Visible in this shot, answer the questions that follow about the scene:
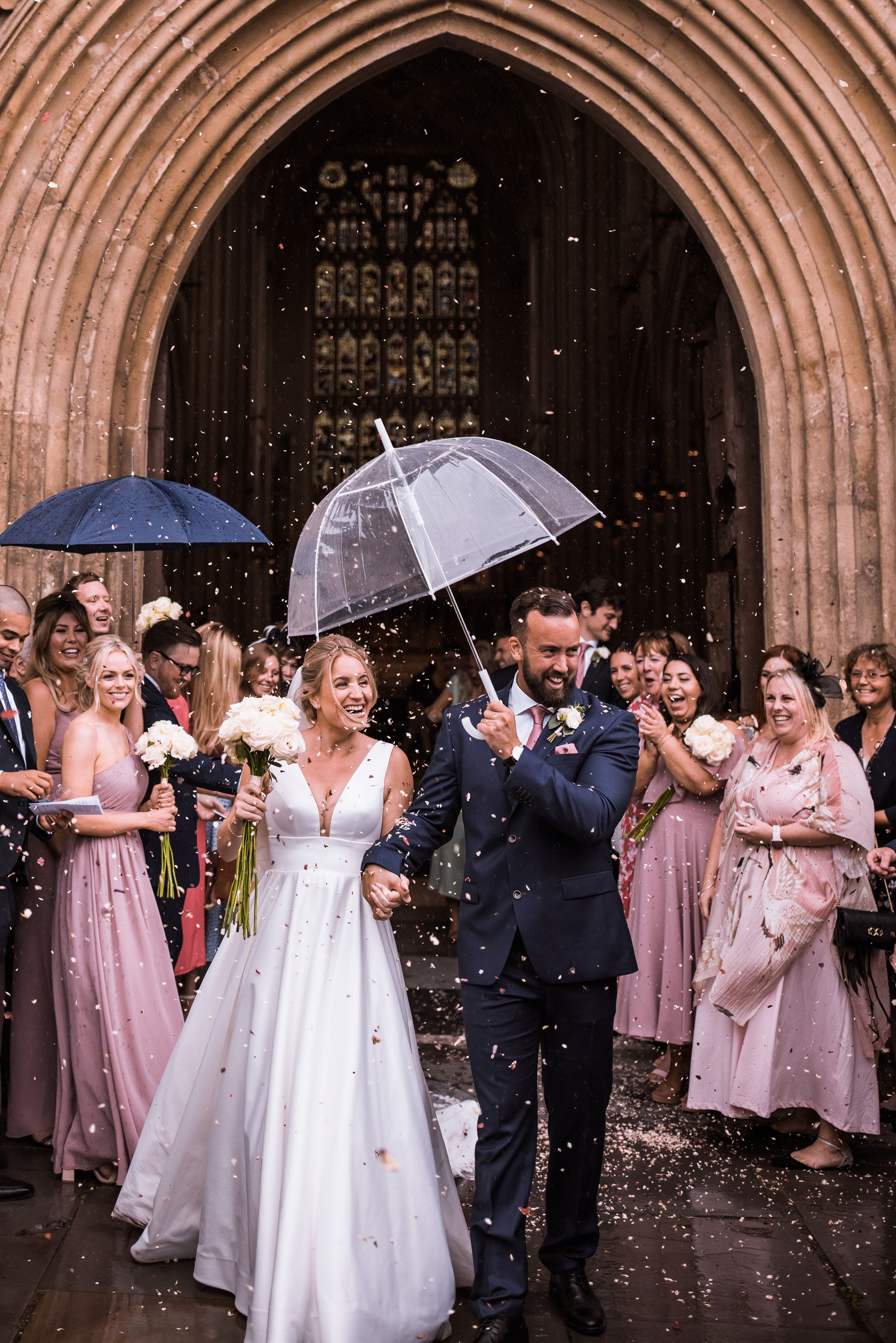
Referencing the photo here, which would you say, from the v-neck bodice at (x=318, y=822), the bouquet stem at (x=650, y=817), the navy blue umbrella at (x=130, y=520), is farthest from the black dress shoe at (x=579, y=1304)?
the navy blue umbrella at (x=130, y=520)

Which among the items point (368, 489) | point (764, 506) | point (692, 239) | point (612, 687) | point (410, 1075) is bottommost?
point (410, 1075)

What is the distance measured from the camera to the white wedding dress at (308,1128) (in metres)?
3.03

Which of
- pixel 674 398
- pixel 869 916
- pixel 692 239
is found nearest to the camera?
pixel 869 916

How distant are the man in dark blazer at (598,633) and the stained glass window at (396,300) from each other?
12028 millimetres

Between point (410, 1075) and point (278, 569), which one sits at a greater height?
point (278, 569)

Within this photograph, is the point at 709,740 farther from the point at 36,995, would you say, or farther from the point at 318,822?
the point at 36,995

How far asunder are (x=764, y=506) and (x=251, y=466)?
1105 cm

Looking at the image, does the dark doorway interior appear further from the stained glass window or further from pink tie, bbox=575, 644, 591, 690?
pink tie, bbox=575, 644, 591, 690

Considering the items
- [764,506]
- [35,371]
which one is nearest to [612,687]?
[764,506]

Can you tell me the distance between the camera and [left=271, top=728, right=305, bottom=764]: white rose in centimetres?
346

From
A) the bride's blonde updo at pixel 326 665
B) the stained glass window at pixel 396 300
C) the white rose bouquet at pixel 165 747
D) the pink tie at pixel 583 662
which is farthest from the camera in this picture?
the stained glass window at pixel 396 300

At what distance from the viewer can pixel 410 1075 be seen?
3316mm

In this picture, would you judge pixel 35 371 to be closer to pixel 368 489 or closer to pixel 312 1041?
pixel 368 489

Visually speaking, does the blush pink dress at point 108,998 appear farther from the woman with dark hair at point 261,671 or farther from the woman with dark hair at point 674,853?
the woman with dark hair at point 674,853
